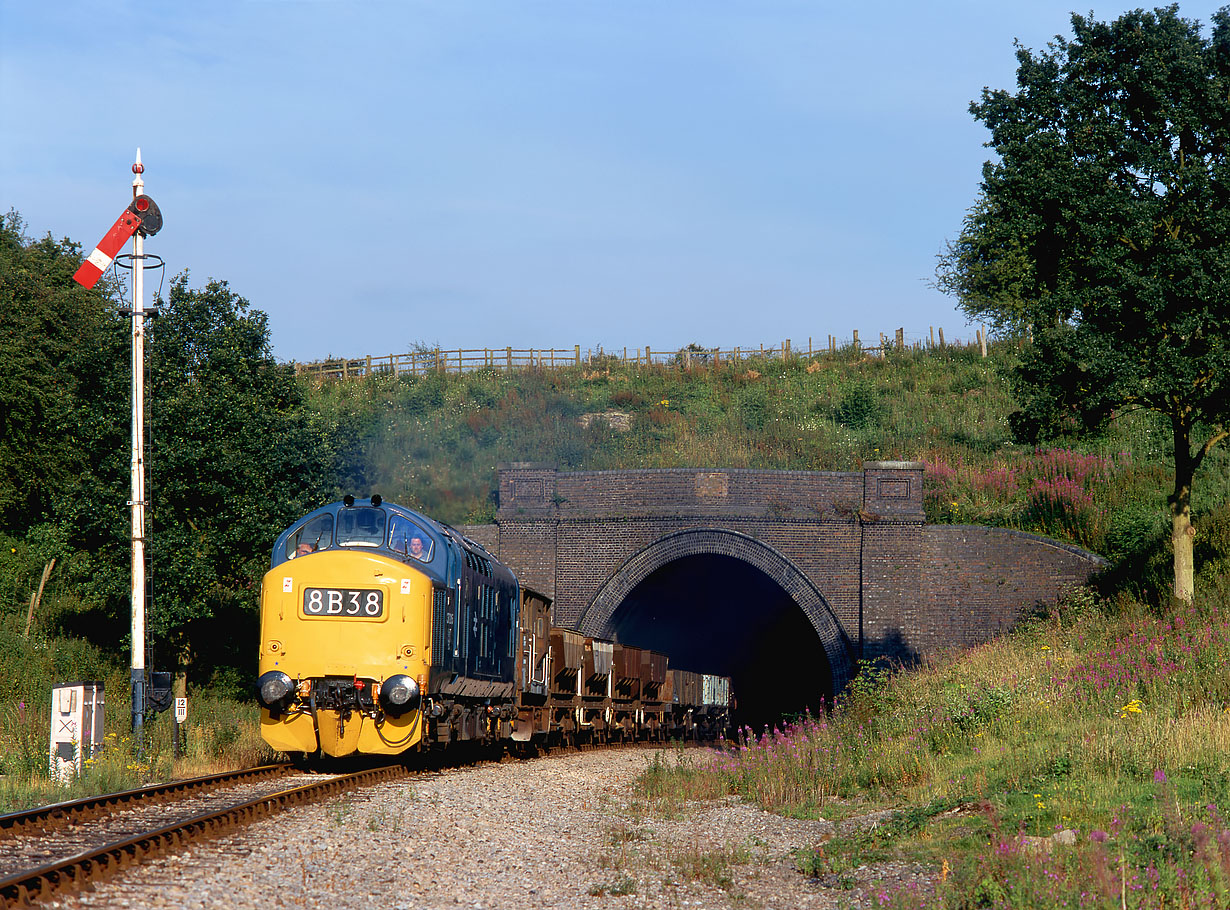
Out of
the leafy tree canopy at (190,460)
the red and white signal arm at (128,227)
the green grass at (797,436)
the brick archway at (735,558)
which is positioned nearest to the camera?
the red and white signal arm at (128,227)

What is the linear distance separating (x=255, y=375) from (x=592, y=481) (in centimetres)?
1066

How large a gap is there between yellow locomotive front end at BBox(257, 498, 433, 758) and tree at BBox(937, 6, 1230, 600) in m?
11.7

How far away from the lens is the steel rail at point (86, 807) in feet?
34.9

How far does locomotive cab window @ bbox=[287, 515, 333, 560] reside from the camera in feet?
56.3

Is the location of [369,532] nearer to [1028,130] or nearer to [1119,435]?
[1028,130]

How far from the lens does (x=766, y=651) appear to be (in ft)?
162

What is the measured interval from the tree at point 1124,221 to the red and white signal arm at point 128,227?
47.1 feet

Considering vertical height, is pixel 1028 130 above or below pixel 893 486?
above

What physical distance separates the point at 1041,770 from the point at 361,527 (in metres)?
9.72

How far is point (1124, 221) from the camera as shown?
1980cm

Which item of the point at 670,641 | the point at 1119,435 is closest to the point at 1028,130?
the point at 1119,435

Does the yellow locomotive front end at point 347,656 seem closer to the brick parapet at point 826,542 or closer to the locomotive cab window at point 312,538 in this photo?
the locomotive cab window at point 312,538

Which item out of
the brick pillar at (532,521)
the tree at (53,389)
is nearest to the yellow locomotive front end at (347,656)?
the tree at (53,389)

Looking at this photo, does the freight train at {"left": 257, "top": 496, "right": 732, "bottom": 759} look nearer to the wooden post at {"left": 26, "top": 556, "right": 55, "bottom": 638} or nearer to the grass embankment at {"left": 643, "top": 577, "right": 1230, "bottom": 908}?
the grass embankment at {"left": 643, "top": 577, "right": 1230, "bottom": 908}
